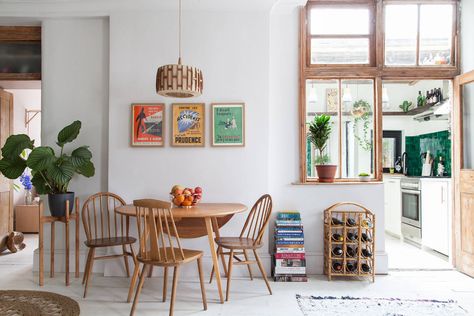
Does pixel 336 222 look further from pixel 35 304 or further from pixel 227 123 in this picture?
pixel 35 304

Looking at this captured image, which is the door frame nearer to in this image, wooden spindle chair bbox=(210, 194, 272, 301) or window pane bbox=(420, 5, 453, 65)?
window pane bbox=(420, 5, 453, 65)

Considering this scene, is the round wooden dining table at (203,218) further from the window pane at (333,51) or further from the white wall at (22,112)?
the white wall at (22,112)

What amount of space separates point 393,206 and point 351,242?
2.51 metres

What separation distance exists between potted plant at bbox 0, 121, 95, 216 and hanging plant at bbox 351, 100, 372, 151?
9.21ft

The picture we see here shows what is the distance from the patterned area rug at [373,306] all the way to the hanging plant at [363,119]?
5.60ft

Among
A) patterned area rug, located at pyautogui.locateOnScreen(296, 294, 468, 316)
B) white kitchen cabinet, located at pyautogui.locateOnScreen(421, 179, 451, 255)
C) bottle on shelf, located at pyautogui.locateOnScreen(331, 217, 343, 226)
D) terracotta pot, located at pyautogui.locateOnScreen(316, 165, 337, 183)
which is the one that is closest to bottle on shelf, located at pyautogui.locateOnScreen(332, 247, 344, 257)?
bottle on shelf, located at pyautogui.locateOnScreen(331, 217, 343, 226)

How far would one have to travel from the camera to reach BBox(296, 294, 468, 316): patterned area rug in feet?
9.61

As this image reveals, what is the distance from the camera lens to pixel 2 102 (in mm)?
5055

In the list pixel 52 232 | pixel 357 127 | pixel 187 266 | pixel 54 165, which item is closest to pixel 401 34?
pixel 357 127

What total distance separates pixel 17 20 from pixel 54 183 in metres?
1.85

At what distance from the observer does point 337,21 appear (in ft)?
14.0

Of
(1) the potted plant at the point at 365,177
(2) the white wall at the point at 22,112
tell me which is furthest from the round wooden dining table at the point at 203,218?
(2) the white wall at the point at 22,112

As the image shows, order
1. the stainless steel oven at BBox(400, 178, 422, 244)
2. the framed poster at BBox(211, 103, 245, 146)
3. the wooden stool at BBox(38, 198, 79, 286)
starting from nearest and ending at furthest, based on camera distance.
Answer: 1. the wooden stool at BBox(38, 198, 79, 286)
2. the framed poster at BBox(211, 103, 245, 146)
3. the stainless steel oven at BBox(400, 178, 422, 244)

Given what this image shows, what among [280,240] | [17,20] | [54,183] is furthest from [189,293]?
[17,20]
